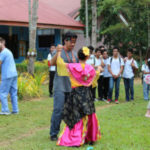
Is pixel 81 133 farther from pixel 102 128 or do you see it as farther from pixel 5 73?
pixel 5 73

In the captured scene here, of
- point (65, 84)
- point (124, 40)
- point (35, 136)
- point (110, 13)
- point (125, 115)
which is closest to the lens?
point (65, 84)

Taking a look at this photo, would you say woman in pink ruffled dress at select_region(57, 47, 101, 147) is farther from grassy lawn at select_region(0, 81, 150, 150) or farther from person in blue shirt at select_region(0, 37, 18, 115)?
person in blue shirt at select_region(0, 37, 18, 115)

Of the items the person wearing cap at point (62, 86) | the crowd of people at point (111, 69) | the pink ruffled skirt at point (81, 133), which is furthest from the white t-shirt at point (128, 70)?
the pink ruffled skirt at point (81, 133)

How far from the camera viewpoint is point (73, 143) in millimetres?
5559

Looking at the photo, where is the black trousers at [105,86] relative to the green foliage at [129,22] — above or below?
below

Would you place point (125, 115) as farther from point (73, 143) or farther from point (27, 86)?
point (27, 86)

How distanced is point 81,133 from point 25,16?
50.7ft

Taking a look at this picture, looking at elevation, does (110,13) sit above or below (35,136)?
above

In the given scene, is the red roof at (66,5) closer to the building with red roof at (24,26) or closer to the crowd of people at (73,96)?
the building with red roof at (24,26)

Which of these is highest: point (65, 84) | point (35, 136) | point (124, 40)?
point (124, 40)

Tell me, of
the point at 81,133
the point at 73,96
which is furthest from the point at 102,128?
the point at 73,96

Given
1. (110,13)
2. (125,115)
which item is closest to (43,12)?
(110,13)

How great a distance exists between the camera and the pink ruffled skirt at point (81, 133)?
18.3ft

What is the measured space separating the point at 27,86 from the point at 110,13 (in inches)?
514
